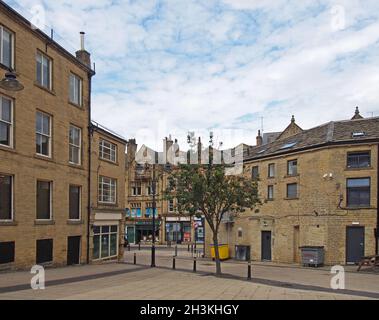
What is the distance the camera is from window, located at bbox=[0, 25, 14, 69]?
61.5 ft

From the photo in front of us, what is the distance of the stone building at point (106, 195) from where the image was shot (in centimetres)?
2736

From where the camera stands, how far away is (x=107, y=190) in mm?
29688

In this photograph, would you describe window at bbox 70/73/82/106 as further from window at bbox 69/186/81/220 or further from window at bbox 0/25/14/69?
window at bbox 0/25/14/69

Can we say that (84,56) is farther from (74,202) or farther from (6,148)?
(6,148)

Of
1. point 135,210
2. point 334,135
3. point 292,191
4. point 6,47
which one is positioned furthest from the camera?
point 135,210

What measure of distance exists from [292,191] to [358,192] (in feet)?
16.2

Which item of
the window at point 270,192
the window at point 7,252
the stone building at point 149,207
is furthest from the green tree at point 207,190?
the stone building at point 149,207

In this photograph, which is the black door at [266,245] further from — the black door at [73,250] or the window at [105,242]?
the black door at [73,250]

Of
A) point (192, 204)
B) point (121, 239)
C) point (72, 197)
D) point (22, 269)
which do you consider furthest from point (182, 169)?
point (121, 239)

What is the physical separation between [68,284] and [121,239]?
52.2ft

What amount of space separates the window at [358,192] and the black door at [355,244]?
62.3 inches

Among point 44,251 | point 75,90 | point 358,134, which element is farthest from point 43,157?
point 358,134

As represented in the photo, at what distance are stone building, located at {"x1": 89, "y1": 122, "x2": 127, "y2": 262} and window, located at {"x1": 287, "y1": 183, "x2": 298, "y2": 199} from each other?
39.3ft

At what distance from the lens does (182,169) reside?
22219mm
